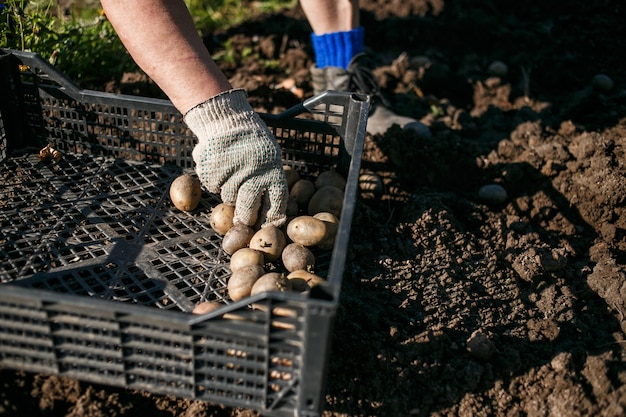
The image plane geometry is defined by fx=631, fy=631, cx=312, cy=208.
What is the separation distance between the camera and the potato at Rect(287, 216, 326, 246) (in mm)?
2252

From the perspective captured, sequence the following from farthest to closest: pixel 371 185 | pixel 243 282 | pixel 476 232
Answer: pixel 371 185 → pixel 476 232 → pixel 243 282

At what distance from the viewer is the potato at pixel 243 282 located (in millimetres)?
2059

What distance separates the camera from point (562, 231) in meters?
2.77

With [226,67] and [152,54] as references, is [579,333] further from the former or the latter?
[226,67]

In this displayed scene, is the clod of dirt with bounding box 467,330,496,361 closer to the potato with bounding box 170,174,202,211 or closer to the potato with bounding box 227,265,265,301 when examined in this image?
the potato with bounding box 227,265,265,301

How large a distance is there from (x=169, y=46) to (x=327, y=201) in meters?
0.81

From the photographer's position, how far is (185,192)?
2469mm

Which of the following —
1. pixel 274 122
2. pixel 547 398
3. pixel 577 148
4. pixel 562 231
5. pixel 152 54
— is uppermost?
pixel 152 54

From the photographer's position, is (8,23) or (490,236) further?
(8,23)

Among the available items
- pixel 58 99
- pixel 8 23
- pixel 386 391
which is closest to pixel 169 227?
pixel 58 99

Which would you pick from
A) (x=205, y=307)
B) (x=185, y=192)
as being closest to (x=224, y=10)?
(x=185, y=192)

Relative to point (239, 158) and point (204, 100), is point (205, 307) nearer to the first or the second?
point (239, 158)

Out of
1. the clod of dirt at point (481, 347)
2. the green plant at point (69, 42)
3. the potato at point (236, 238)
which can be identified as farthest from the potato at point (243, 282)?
the green plant at point (69, 42)

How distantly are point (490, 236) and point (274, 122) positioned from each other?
104 centimetres
